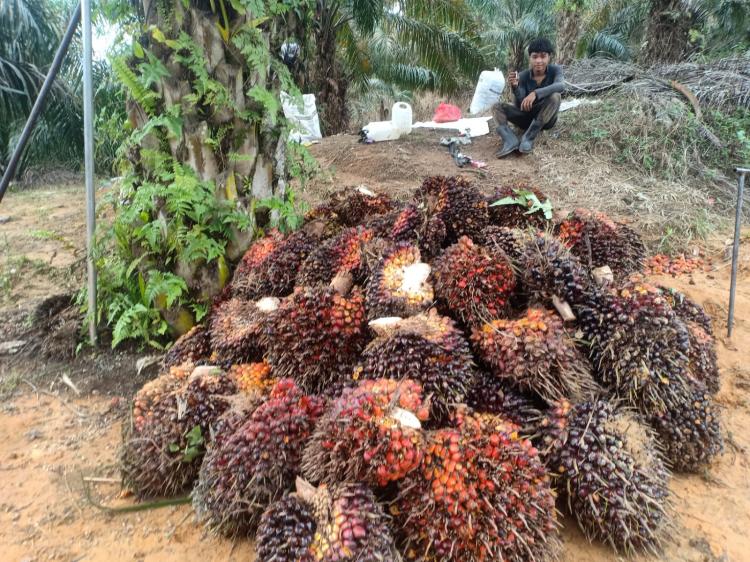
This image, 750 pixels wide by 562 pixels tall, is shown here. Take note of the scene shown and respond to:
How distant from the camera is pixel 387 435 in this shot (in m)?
1.47

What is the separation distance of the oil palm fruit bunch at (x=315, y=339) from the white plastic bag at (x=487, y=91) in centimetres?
800

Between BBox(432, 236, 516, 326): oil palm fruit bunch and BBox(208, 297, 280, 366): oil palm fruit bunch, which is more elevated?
BBox(432, 236, 516, 326): oil palm fruit bunch

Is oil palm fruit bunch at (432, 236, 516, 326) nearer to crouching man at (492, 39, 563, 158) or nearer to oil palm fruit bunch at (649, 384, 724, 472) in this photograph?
oil palm fruit bunch at (649, 384, 724, 472)

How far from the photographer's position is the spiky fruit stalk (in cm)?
137

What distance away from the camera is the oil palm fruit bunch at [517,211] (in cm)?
245

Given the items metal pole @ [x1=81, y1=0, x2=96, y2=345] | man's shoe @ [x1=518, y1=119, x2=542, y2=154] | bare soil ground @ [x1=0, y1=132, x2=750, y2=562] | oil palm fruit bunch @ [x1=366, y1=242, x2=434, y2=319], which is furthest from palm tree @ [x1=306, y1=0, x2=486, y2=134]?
oil palm fruit bunch @ [x1=366, y1=242, x2=434, y2=319]

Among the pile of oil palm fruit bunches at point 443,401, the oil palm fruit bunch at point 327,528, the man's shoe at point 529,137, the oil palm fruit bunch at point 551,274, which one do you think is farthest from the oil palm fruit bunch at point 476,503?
the man's shoe at point 529,137

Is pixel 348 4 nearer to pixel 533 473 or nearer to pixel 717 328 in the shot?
pixel 717 328

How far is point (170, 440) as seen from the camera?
1.87 m

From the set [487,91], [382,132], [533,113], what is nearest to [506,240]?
[533,113]

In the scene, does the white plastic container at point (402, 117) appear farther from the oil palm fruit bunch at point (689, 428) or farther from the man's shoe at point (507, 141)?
the oil palm fruit bunch at point (689, 428)

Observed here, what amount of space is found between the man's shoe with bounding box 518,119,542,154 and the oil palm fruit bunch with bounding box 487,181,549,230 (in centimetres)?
400

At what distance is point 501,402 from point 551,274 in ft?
1.87

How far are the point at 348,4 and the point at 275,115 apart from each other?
7.43 m
